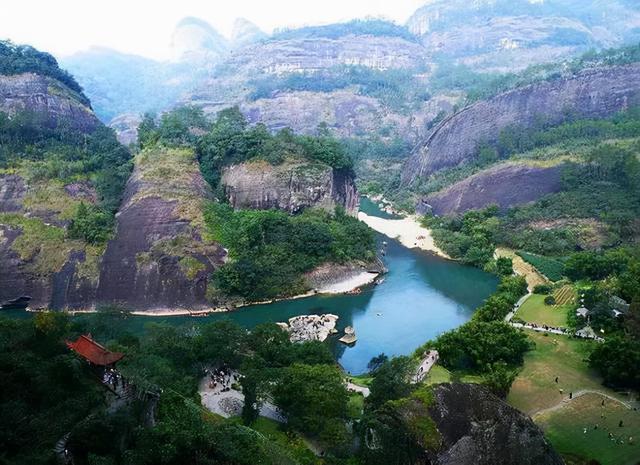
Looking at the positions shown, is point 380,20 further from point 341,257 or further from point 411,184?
point 341,257

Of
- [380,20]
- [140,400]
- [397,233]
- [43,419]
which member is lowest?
[397,233]

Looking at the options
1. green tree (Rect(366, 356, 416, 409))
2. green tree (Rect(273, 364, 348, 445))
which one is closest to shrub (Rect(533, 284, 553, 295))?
green tree (Rect(366, 356, 416, 409))

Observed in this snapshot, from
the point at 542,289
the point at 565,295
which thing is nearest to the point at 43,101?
the point at 542,289

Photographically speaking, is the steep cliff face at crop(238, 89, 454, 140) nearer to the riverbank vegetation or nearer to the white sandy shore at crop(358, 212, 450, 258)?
the white sandy shore at crop(358, 212, 450, 258)

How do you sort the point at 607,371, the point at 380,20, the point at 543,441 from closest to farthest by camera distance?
the point at 543,441 < the point at 607,371 < the point at 380,20

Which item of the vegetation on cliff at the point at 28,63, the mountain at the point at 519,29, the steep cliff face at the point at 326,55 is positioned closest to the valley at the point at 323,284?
the vegetation on cliff at the point at 28,63

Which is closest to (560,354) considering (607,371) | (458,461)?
(607,371)
